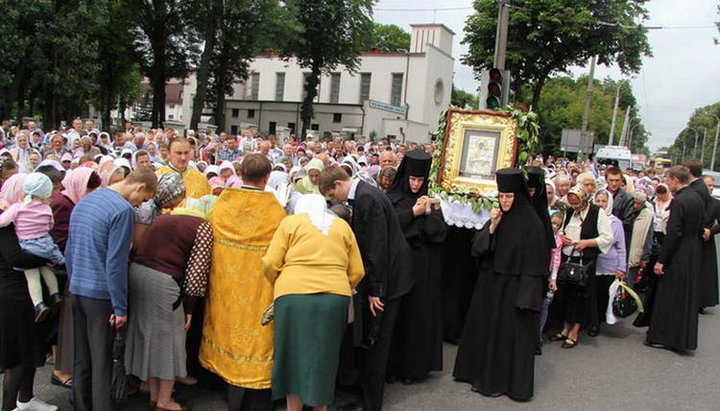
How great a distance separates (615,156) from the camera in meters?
39.5

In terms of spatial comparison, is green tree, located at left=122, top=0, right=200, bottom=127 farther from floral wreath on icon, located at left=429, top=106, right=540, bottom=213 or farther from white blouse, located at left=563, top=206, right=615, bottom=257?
white blouse, located at left=563, top=206, right=615, bottom=257

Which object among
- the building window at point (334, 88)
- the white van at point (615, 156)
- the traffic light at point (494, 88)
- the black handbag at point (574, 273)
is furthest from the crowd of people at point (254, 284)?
the building window at point (334, 88)

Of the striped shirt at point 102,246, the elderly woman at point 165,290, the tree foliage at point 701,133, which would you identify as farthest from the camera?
the tree foliage at point 701,133

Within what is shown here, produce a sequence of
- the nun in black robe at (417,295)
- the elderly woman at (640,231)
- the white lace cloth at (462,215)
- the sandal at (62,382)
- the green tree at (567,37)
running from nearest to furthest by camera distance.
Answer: the sandal at (62,382)
the nun in black robe at (417,295)
the white lace cloth at (462,215)
the elderly woman at (640,231)
the green tree at (567,37)

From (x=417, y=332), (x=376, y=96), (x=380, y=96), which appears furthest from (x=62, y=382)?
(x=376, y=96)

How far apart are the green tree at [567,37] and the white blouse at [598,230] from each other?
87.1ft

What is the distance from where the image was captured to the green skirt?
12.5ft

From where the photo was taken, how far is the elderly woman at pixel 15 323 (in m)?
3.97

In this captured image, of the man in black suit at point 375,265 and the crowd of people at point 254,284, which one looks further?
the man in black suit at point 375,265

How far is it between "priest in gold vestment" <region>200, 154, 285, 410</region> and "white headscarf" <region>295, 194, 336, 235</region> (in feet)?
1.14

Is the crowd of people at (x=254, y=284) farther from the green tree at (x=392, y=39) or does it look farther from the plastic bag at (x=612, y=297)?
the green tree at (x=392, y=39)

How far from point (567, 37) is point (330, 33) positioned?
17360mm

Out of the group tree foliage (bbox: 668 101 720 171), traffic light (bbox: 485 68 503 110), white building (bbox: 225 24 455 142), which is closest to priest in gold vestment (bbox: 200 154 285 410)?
traffic light (bbox: 485 68 503 110)

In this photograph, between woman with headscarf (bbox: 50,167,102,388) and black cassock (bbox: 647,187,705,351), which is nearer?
woman with headscarf (bbox: 50,167,102,388)
